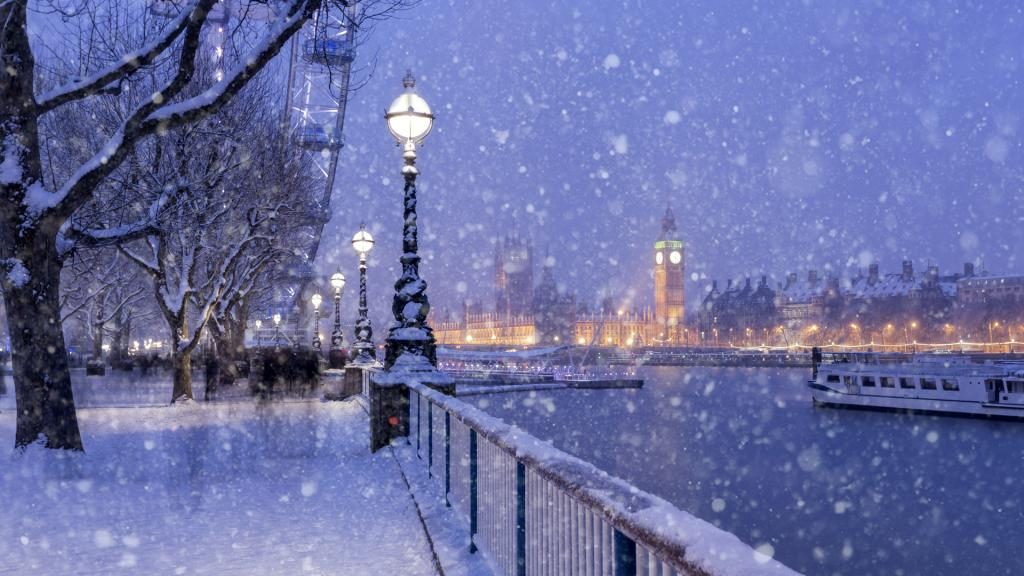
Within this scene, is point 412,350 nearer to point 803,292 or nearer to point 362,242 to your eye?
point 362,242

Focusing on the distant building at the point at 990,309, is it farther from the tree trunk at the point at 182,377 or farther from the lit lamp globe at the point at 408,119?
the lit lamp globe at the point at 408,119

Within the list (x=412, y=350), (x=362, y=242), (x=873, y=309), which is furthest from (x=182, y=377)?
(x=873, y=309)

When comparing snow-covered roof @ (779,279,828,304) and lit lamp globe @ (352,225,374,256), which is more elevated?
snow-covered roof @ (779,279,828,304)

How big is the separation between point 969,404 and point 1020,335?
336ft

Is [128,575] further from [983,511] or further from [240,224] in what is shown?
[983,511]

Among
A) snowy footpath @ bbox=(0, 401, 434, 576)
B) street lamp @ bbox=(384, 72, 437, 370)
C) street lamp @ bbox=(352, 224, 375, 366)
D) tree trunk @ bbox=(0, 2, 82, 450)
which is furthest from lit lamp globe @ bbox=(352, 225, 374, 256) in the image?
tree trunk @ bbox=(0, 2, 82, 450)

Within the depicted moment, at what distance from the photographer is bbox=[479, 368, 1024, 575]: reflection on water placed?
22.5 metres

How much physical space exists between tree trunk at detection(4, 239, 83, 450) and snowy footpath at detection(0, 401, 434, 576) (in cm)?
35

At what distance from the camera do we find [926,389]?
58094mm

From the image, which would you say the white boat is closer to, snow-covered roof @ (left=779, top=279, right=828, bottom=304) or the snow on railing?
the snow on railing

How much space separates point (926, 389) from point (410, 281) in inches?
2116

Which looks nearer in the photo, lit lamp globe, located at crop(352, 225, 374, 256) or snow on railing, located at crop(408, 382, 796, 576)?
snow on railing, located at crop(408, 382, 796, 576)

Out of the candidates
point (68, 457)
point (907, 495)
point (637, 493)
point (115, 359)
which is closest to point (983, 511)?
point (907, 495)

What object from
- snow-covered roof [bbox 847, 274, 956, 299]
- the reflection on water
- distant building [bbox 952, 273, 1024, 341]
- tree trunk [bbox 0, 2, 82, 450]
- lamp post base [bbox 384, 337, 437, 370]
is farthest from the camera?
snow-covered roof [bbox 847, 274, 956, 299]
